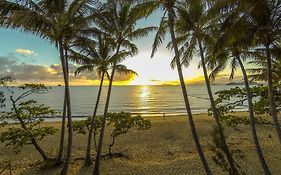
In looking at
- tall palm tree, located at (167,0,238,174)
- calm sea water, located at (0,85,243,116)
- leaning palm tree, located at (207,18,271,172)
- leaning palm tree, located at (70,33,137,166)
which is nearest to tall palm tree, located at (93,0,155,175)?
leaning palm tree, located at (70,33,137,166)

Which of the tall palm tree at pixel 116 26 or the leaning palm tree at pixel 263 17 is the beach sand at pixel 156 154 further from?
the leaning palm tree at pixel 263 17

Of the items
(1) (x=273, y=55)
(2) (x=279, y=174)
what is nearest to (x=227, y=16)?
(1) (x=273, y=55)

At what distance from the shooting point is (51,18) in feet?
32.4

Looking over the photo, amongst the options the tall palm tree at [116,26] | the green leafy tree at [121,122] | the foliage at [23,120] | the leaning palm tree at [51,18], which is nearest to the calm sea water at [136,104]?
the green leafy tree at [121,122]

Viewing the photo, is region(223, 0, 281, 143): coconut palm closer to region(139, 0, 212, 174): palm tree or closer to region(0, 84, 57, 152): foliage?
region(139, 0, 212, 174): palm tree

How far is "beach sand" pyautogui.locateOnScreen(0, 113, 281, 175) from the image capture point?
41.3 ft

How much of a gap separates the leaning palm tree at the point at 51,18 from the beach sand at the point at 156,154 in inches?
143

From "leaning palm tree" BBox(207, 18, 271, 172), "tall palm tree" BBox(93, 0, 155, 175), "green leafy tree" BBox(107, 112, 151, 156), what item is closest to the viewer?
"leaning palm tree" BBox(207, 18, 271, 172)

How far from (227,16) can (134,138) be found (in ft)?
42.6

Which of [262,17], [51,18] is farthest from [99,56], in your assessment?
[262,17]

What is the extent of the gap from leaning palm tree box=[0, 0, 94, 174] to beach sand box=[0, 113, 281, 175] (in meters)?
3.63

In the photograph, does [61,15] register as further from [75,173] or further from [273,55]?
[273,55]

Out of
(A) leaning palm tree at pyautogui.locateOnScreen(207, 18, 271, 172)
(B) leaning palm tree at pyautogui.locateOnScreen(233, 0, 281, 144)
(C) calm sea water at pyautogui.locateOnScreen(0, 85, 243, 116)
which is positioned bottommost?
(C) calm sea water at pyautogui.locateOnScreen(0, 85, 243, 116)

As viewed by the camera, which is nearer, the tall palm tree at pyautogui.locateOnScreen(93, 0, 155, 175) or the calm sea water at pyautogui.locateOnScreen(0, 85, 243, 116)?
the tall palm tree at pyautogui.locateOnScreen(93, 0, 155, 175)
